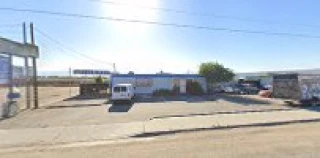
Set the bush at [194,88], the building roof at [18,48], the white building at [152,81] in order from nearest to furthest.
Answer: the building roof at [18,48], the white building at [152,81], the bush at [194,88]

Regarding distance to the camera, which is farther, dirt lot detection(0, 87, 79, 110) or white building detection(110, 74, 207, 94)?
white building detection(110, 74, 207, 94)

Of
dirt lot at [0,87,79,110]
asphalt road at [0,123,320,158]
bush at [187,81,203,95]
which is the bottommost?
asphalt road at [0,123,320,158]

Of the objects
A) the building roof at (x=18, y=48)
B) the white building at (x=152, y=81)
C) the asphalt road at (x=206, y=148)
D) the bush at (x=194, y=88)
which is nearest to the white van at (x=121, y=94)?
the building roof at (x=18, y=48)

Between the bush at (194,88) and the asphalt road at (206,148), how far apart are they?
106ft

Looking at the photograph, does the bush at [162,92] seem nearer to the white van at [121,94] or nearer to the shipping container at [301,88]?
the white van at [121,94]

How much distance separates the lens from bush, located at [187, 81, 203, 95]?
45.7m

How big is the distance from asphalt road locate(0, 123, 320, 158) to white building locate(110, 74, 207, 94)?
3092 centimetres

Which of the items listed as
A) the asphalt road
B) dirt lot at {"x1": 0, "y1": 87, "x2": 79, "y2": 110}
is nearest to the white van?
dirt lot at {"x1": 0, "y1": 87, "x2": 79, "y2": 110}

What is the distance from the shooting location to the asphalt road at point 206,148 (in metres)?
9.73

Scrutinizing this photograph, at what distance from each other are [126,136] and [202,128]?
11.0ft

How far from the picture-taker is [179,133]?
48.3ft

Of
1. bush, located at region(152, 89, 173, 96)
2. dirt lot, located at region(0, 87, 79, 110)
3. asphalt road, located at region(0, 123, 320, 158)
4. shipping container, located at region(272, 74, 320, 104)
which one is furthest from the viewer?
bush, located at region(152, 89, 173, 96)

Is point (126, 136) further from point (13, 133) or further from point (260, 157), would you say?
point (260, 157)

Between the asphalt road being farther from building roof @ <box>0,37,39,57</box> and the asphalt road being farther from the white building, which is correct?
Answer: the white building
